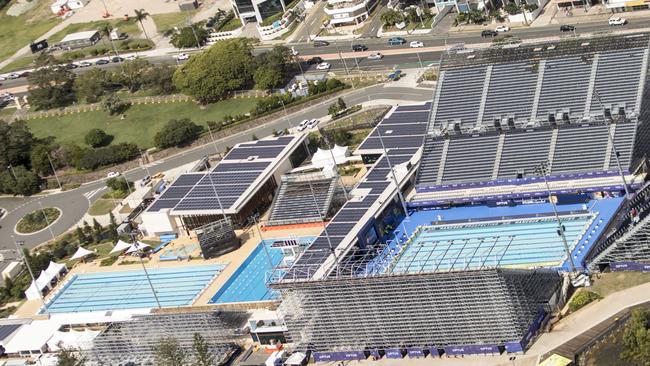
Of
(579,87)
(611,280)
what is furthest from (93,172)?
(611,280)

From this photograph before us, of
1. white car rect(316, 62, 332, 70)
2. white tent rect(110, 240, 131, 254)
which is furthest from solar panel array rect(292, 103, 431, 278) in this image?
white car rect(316, 62, 332, 70)

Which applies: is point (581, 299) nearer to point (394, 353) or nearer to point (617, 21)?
point (394, 353)

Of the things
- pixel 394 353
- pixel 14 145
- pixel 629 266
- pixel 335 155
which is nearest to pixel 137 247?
pixel 335 155

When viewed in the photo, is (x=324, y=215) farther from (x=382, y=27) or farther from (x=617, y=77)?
(x=382, y=27)

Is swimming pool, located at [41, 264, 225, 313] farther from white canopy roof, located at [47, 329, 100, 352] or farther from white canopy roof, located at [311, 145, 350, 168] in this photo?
white canopy roof, located at [311, 145, 350, 168]

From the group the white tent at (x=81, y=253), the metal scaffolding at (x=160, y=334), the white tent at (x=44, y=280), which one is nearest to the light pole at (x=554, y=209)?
the metal scaffolding at (x=160, y=334)
